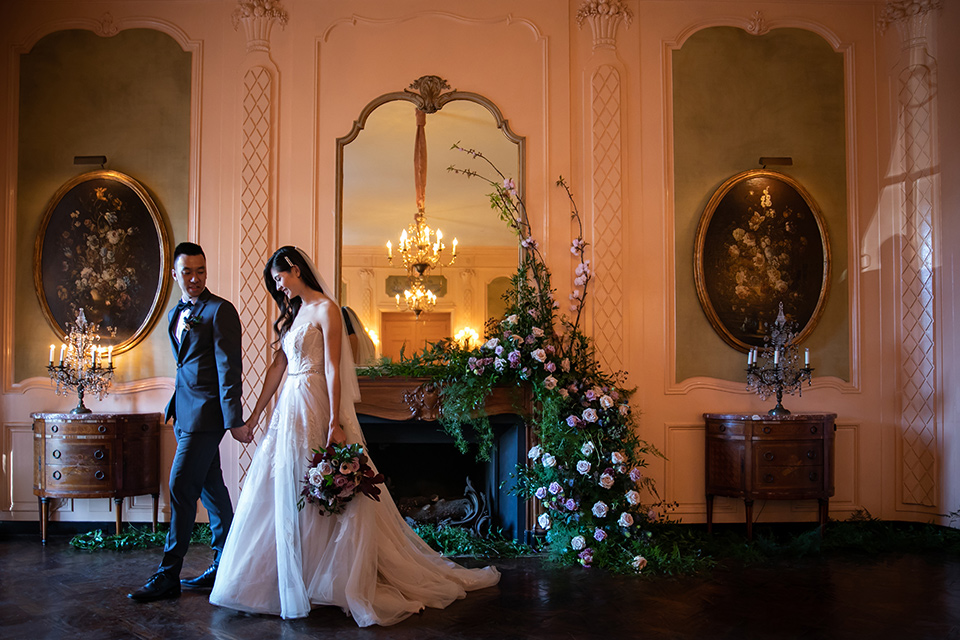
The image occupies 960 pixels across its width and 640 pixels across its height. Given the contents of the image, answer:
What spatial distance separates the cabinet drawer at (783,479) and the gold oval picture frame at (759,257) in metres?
0.95

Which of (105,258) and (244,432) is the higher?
(105,258)

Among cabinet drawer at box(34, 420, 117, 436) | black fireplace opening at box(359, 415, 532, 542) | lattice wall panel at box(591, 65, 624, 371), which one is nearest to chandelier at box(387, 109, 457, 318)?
black fireplace opening at box(359, 415, 532, 542)

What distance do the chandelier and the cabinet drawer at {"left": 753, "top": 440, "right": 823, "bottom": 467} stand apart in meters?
2.41

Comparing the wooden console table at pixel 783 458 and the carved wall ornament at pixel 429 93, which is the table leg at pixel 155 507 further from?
the wooden console table at pixel 783 458

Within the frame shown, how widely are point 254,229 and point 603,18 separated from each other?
300cm

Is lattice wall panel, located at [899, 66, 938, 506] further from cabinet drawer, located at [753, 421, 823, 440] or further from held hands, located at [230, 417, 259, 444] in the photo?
Result: held hands, located at [230, 417, 259, 444]

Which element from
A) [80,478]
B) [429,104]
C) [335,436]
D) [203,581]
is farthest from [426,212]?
[80,478]

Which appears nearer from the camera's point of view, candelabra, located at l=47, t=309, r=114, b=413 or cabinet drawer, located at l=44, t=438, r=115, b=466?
cabinet drawer, located at l=44, t=438, r=115, b=466

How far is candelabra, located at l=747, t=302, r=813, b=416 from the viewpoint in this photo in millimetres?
5059

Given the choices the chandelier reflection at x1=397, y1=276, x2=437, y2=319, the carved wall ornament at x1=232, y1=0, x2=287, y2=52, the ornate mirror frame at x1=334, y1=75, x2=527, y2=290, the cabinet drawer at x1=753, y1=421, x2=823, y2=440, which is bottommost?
the cabinet drawer at x1=753, y1=421, x2=823, y2=440

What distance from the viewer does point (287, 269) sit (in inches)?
140

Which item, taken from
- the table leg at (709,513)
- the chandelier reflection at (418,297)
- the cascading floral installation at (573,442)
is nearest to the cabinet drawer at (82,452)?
the chandelier reflection at (418,297)

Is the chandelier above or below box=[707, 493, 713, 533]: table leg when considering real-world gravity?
above

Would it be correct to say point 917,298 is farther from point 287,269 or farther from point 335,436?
point 287,269
